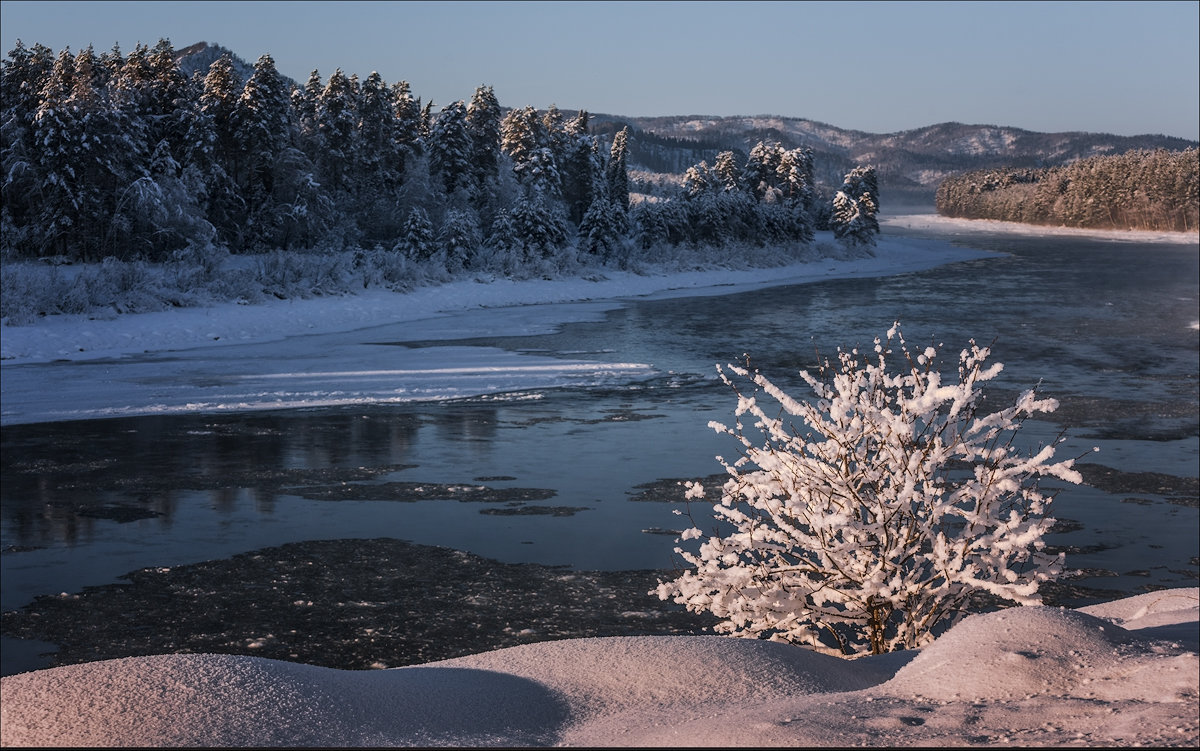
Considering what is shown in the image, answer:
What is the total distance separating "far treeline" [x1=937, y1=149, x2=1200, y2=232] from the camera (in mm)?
114625

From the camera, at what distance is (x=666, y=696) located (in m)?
4.45

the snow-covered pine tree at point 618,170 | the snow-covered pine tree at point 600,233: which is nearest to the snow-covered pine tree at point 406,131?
the snow-covered pine tree at point 600,233

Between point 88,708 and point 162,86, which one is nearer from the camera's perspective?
point 88,708

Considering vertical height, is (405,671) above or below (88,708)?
below

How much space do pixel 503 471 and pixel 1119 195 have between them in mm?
124385

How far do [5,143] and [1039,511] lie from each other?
49310 millimetres

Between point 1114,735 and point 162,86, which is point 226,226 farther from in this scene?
point 1114,735

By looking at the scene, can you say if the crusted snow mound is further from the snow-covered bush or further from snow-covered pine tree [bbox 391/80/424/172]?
snow-covered pine tree [bbox 391/80/424/172]

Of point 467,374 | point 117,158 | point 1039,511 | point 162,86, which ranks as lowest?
point 467,374

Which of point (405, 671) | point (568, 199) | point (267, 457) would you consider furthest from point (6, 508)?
point (568, 199)

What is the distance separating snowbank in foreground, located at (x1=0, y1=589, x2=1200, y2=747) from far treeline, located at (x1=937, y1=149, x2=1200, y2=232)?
124 meters

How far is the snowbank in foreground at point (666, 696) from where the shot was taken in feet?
11.7

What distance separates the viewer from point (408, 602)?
322 inches

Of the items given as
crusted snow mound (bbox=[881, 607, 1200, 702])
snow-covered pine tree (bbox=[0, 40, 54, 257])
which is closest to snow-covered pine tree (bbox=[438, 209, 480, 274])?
snow-covered pine tree (bbox=[0, 40, 54, 257])
